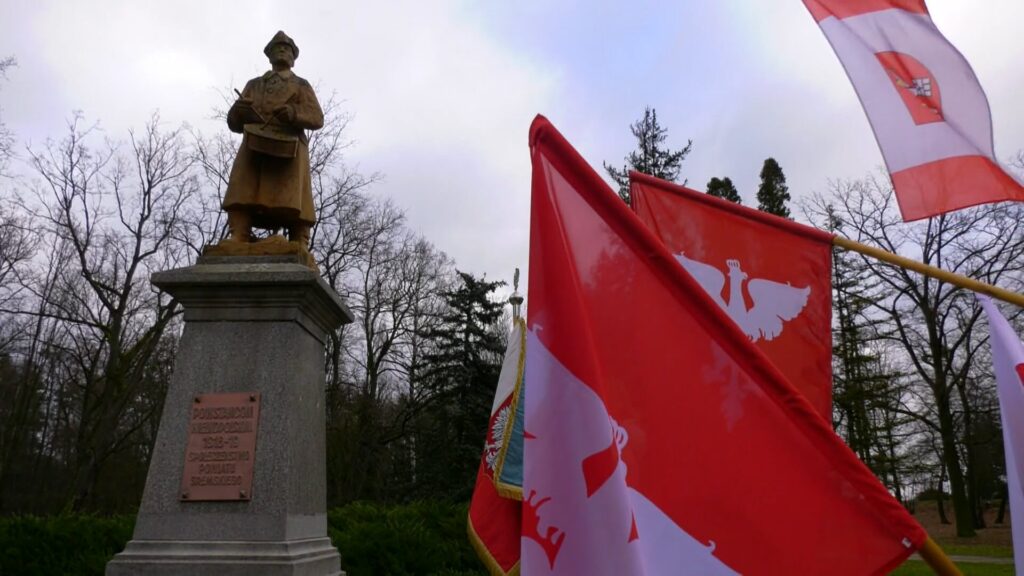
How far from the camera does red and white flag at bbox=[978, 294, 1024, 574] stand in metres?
3.12

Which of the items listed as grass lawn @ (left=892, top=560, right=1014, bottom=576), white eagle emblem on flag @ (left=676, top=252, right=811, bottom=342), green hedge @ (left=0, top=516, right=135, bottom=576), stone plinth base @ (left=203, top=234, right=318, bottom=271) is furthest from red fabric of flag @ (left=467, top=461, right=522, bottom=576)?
grass lawn @ (left=892, top=560, right=1014, bottom=576)

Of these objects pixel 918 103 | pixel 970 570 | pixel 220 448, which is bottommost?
pixel 970 570

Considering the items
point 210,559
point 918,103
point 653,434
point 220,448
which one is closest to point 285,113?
point 220,448

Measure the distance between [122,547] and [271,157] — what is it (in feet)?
16.8

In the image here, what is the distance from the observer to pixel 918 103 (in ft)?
12.3

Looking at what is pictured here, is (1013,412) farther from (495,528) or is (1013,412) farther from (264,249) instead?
(264,249)

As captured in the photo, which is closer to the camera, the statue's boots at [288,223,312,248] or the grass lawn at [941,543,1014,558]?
the statue's boots at [288,223,312,248]

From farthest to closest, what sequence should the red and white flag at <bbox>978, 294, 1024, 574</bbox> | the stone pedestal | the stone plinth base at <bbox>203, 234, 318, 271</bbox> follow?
the stone plinth base at <bbox>203, 234, 318, 271</bbox>
the stone pedestal
the red and white flag at <bbox>978, 294, 1024, 574</bbox>

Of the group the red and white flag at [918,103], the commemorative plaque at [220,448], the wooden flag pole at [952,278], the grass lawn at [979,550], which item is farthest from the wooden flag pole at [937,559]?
the grass lawn at [979,550]

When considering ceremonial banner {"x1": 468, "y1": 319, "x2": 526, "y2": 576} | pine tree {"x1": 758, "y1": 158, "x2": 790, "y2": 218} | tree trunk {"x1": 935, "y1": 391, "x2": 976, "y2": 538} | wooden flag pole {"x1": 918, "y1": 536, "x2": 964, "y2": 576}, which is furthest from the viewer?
pine tree {"x1": 758, "y1": 158, "x2": 790, "y2": 218}

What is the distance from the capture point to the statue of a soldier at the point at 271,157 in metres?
6.51

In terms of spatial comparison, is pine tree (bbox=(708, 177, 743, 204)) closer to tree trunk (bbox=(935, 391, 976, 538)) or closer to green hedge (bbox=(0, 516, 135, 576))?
tree trunk (bbox=(935, 391, 976, 538))

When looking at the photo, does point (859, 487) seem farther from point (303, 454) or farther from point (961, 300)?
point (961, 300)

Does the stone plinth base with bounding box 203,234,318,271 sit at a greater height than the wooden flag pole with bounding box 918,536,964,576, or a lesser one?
greater
